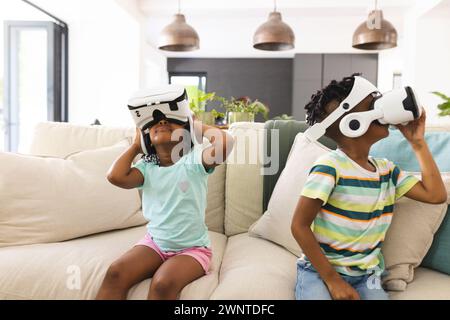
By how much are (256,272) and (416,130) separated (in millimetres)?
594

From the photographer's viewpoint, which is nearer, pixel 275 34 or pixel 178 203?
pixel 178 203

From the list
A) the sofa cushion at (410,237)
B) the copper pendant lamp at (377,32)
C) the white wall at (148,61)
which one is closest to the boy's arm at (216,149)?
the sofa cushion at (410,237)

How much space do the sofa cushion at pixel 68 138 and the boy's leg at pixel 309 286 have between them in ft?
3.25

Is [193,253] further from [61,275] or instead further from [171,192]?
[61,275]

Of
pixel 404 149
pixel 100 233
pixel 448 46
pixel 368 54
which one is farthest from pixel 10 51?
pixel 368 54

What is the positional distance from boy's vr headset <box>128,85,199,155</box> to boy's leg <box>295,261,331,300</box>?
0.53 meters

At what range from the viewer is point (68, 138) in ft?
5.54

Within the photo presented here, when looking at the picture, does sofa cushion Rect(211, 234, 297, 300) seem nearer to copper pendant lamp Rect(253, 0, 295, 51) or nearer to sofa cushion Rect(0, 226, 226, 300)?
sofa cushion Rect(0, 226, 226, 300)

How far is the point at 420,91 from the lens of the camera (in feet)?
14.5

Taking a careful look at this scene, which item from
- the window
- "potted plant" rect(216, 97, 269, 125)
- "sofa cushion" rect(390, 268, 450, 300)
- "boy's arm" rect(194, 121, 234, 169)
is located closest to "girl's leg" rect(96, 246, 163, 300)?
"boy's arm" rect(194, 121, 234, 169)

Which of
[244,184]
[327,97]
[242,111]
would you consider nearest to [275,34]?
[242,111]

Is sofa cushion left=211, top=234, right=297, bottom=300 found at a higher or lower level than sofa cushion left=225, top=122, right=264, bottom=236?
lower

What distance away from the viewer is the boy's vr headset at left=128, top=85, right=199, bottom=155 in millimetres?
1090

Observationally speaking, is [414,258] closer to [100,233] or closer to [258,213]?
[258,213]
